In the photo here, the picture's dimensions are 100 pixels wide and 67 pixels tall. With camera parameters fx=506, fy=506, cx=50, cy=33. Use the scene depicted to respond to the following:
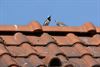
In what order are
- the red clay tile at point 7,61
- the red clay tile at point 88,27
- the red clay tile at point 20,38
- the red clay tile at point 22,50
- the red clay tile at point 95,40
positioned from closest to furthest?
the red clay tile at point 7,61 < the red clay tile at point 22,50 < the red clay tile at point 20,38 < the red clay tile at point 95,40 < the red clay tile at point 88,27

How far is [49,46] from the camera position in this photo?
6293 mm

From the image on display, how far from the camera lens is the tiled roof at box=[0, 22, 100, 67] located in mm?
5863

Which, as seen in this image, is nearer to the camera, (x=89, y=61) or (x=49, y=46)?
(x=89, y=61)

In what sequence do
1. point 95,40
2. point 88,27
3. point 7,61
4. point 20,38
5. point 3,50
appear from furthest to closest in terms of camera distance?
point 88,27
point 95,40
point 20,38
point 3,50
point 7,61

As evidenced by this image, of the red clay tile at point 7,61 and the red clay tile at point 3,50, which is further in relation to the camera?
the red clay tile at point 3,50

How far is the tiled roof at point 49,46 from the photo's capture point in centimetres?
586

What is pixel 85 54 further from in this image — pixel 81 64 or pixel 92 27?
pixel 92 27

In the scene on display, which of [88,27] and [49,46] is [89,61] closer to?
[49,46]

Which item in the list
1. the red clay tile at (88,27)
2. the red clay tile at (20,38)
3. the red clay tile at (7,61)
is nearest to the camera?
the red clay tile at (7,61)

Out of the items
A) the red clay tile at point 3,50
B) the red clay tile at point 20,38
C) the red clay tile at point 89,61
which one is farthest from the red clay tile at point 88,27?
the red clay tile at point 3,50

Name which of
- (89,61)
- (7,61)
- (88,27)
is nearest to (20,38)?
(7,61)

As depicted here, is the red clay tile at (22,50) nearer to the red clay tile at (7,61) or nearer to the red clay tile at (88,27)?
the red clay tile at (7,61)

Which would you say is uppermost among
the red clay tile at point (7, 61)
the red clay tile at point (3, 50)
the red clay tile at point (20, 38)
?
the red clay tile at point (20, 38)

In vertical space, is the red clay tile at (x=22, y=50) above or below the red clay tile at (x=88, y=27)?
below
